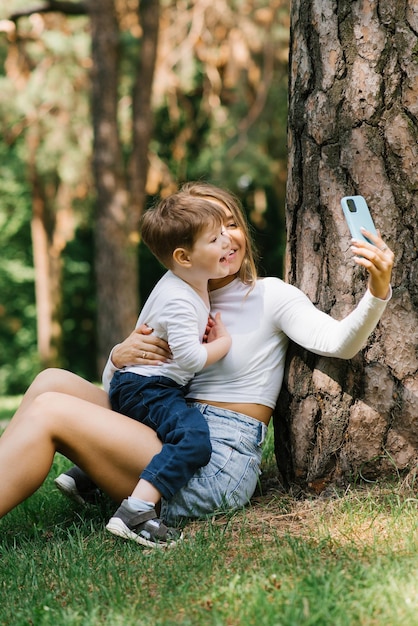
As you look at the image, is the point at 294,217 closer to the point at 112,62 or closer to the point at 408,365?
the point at 408,365

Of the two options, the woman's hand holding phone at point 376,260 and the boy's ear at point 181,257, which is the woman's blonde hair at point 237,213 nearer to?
the boy's ear at point 181,257

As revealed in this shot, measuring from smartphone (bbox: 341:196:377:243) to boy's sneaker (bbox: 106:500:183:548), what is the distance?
117 centimetres

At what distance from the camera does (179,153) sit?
12797 mm

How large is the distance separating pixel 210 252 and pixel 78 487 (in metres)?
1.15

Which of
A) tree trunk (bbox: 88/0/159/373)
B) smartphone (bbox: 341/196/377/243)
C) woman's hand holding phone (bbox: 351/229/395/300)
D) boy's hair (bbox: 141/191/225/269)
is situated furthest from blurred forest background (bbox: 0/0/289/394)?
woman's hand holding phone (bbox: 351/229/395/300)

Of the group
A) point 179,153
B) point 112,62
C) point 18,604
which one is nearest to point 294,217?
point 18,604

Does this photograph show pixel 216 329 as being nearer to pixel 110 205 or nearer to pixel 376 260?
pixel 376 260

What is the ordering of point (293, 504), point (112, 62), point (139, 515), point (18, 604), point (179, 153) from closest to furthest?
point (18, 604), point (139, 515), point (293, 504), point (112, 62), point (179, 153)

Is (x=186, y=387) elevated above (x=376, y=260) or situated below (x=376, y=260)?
below

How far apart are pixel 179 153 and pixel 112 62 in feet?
13.4

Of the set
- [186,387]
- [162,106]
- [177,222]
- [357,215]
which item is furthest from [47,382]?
[162,106]

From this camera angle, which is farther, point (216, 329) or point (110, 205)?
point (110, 205)

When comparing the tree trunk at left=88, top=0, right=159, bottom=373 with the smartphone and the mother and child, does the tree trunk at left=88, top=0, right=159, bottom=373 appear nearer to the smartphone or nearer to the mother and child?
the mother and child

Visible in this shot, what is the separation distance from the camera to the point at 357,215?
2570 mm
